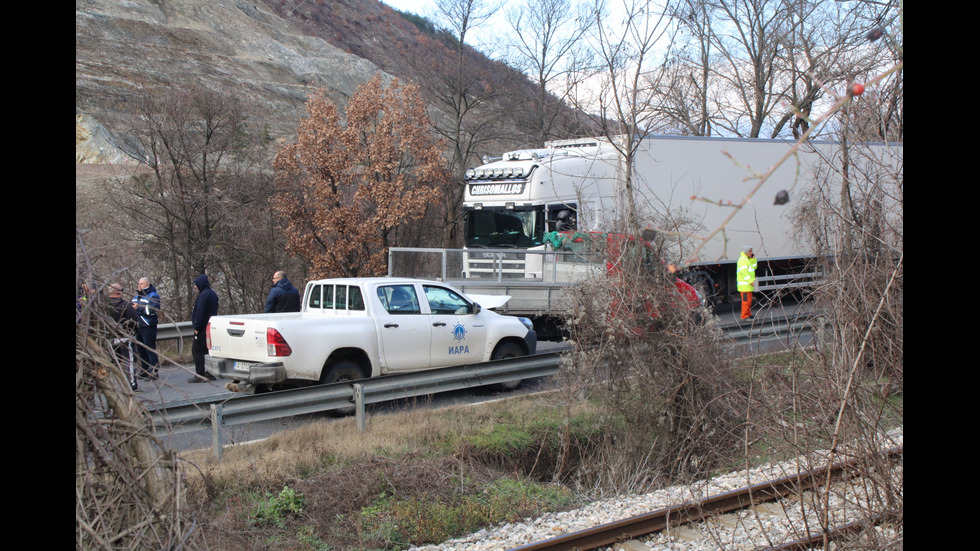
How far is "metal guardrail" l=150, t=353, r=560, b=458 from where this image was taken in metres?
7.67

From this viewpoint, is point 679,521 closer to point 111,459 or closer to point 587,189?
point 111,459

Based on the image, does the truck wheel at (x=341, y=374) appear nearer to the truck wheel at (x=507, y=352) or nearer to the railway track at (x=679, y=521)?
the truck wheel at (x=507, y=352)

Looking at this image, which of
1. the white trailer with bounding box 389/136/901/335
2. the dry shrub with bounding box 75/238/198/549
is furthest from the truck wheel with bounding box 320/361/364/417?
the dry shrub with bounding box 75/238/198/549

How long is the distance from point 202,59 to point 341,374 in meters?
44.2

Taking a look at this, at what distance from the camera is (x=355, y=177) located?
21078 millimetres

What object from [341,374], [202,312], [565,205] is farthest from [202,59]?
[341,374]

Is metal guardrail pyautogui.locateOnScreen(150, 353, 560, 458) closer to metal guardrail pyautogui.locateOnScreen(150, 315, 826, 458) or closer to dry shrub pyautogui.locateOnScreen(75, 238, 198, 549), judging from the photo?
metal guardrail pyautogui.locateOnScreen(150, 315, 826, 458)

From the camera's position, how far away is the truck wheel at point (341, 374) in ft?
33.2

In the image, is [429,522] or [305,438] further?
[305,438]

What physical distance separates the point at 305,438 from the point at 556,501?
297 centimetres

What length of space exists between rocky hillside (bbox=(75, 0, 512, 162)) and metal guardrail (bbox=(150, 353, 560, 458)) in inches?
1108

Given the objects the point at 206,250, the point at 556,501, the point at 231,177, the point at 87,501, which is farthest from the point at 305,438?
the point at 231,177

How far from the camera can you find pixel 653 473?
332 inches
